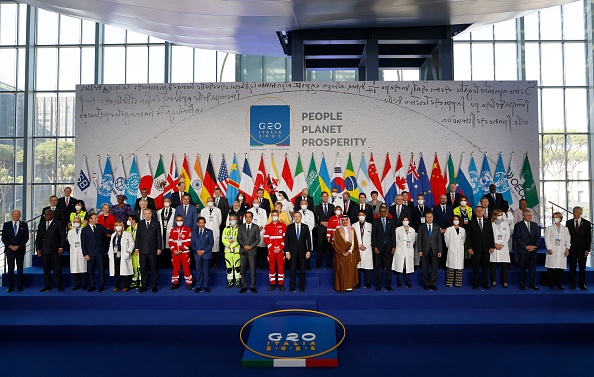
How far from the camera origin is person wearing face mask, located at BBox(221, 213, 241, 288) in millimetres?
8539

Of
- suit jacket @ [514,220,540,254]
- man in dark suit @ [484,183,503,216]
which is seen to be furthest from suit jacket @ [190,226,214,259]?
suit jacket @ [514,220,540,254]

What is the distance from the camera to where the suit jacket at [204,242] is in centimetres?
848

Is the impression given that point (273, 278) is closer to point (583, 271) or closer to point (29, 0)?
point (583, 271)

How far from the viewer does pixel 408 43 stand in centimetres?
1206

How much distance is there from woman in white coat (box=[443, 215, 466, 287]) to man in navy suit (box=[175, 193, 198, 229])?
16.3 feet

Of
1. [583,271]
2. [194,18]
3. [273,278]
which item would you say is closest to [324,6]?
[194,18]

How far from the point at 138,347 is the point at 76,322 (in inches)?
51.0

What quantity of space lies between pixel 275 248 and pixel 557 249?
5.22 meters

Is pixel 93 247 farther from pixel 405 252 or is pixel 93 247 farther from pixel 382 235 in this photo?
pixel 405 252

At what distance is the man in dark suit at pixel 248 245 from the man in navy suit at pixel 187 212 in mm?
1175

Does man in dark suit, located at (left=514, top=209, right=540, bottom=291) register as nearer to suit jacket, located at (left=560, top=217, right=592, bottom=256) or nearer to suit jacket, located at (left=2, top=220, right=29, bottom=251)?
suit jacket, located at (left=560, top=217, right=592, bottom=256)

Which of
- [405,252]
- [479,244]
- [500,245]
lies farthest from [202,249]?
[500,245]

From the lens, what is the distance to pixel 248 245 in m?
8.49

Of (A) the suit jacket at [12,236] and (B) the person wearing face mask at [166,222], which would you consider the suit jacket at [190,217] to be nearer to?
(B) the person wearing face mask at [166,222]
